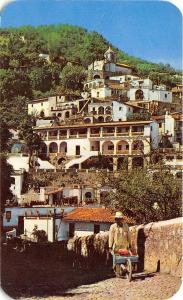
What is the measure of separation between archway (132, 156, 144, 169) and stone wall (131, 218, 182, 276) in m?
0.65

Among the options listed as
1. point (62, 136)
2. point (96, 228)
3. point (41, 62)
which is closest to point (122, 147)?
point (62, 136)

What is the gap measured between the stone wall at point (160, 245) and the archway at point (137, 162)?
0.65m

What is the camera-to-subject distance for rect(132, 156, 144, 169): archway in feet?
17.7

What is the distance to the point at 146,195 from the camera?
5.35 m

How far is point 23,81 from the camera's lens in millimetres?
5617

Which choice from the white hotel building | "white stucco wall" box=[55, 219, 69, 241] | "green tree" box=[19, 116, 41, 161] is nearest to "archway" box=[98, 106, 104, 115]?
the white hotel building

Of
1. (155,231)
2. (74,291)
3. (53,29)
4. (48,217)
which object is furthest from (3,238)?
(53,29)

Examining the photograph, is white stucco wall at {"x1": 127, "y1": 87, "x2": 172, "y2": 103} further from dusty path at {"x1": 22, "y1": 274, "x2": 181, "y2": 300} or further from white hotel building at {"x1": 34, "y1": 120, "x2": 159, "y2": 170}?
dusty path at {"x1": 22, "y1": 274, "x2": 181, "y2": 300}

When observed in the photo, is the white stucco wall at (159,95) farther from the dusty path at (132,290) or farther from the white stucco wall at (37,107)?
the dusty path at (132,290)

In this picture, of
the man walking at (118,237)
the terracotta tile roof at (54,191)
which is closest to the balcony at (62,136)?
the terracotta tile roof at (54,191)

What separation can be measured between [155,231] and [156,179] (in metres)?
0.70

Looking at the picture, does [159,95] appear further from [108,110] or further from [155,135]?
[155,135]

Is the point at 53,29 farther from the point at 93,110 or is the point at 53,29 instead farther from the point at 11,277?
the point at 11,277

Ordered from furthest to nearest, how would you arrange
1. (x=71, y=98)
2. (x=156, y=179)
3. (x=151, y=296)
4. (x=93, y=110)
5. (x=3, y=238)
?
(x=71, y=98), (x=93, y=110), (x=156, y=179), (x=3, y=238), (x=151, y=296)
